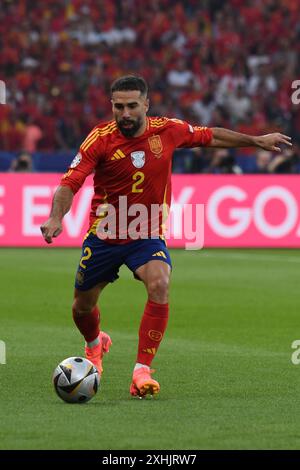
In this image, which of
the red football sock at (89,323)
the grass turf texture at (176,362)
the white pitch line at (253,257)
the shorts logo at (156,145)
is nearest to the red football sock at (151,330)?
the grass turf texture at (176,362)

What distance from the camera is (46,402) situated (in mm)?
7871

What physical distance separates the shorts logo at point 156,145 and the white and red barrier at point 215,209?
12.4 metres

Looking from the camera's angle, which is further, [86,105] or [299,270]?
[86,105]

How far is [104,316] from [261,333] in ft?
7.04

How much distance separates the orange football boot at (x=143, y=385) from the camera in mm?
8031

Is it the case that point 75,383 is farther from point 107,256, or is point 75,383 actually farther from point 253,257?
point 253,257

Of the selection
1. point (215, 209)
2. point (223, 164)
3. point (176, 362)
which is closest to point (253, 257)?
point (215, 209)

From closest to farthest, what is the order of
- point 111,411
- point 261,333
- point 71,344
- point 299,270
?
point 111,411, point 71,344, point 261,333, point 299,270

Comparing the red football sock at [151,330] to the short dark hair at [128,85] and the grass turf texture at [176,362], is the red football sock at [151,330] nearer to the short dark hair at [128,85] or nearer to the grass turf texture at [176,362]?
the grass turf texture at [176,362]

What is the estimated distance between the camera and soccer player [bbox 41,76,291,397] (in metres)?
8.35

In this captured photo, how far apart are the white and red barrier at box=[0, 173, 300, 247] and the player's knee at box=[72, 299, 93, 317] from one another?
40.1 feet

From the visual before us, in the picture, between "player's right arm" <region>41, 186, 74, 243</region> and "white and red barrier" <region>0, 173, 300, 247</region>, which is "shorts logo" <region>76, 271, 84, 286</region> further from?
"white and red barrier" <region>0, 173, 300, 247</region>
